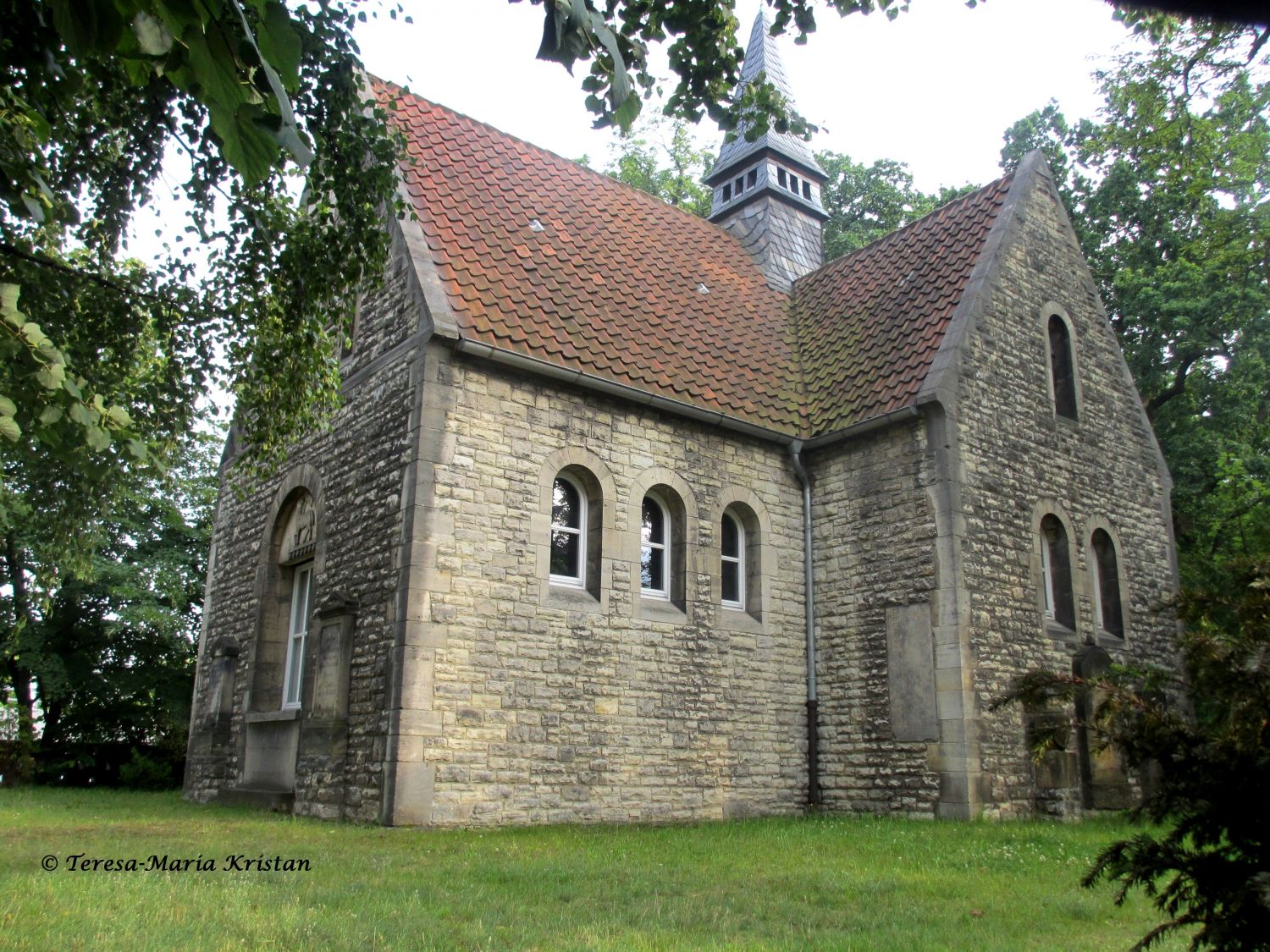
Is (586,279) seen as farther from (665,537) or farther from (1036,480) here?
(1036,480)

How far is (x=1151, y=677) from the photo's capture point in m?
4.14

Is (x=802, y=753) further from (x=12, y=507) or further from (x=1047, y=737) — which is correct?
(x=12, y=507)

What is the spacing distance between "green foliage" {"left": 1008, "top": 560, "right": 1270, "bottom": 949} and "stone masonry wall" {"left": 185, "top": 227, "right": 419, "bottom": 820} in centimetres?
852

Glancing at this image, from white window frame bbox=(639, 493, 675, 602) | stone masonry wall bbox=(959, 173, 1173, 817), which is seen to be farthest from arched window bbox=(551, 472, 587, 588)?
stone masonry wall bbox=(959, 173, 1173, 817)

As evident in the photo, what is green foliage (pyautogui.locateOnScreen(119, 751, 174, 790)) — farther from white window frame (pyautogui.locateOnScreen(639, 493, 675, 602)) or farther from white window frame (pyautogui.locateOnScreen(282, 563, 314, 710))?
white window frame (pyautogui.locateOnScreen(639, 493, 675, 602))

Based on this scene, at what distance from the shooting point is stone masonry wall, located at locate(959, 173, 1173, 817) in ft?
43.0

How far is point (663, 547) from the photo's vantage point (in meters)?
13.6

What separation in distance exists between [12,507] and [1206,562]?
22096 millimetres

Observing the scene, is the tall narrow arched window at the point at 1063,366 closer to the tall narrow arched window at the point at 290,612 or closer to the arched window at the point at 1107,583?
the arched window at the point at 1107,583

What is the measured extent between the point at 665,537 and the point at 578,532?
1346 mm

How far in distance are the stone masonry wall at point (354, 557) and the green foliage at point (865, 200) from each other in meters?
20.7

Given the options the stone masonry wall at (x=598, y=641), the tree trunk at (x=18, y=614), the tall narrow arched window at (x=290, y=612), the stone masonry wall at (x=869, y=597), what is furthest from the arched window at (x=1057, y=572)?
the tree trunk at (x=18, y=614)

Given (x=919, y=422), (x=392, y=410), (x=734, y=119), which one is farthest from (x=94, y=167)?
(x=919, y=422)

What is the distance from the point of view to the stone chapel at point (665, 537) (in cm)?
1150
